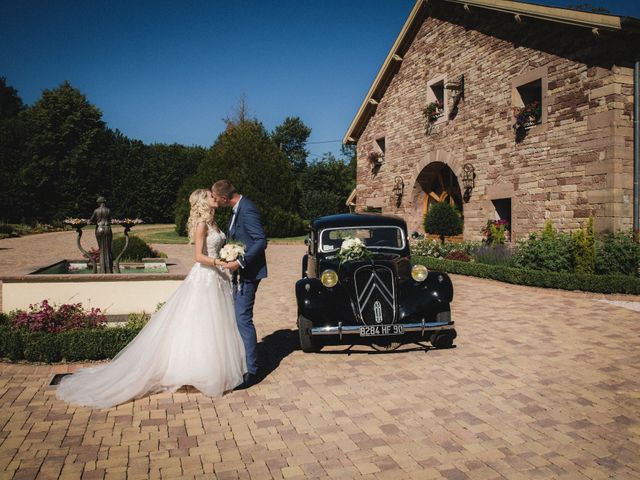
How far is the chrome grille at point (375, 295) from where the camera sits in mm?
5848

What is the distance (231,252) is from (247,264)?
0.67ft

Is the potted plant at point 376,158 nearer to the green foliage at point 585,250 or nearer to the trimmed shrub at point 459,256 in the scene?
the trimmed shrub at point 459,256

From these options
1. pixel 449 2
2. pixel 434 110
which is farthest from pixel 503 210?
pixel 449 2

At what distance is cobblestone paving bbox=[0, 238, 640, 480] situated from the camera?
10.8 ft

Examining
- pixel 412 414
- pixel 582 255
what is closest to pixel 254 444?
pixel 412 414

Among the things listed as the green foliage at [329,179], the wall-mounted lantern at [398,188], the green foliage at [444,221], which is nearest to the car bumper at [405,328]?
the green foliage at [444,221]

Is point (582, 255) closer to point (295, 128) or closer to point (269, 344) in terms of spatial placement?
point (269, 344)

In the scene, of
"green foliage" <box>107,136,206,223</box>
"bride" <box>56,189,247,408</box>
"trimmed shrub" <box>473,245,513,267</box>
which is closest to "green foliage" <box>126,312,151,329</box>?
"bride" <box>56,189,247,408</box>

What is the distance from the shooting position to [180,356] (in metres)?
4.65

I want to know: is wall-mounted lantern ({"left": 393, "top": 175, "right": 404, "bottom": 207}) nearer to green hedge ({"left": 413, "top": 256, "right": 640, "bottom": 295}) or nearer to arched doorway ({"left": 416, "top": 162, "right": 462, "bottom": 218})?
arched doorway ({"left": 416, "top": 162, "right": 462, "bottom": 218})

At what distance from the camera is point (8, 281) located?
695cm

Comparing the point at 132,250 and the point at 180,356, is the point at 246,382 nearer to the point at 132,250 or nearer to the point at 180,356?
the point at 180,356

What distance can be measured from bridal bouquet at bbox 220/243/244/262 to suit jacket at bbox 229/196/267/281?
0.07 m

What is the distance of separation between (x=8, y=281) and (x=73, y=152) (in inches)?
1616
